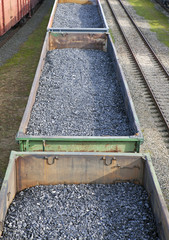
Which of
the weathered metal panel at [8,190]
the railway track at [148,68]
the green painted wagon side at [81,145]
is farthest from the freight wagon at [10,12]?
the weathered metal panel at [8,190]

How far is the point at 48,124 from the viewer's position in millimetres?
6797

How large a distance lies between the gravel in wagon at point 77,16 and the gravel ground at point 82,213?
10.8 meters

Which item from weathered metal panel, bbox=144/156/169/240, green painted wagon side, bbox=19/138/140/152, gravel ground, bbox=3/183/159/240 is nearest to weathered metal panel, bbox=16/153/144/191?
gravel ground, bbox=3/183/159/240

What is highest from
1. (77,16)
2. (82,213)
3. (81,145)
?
(77,16)

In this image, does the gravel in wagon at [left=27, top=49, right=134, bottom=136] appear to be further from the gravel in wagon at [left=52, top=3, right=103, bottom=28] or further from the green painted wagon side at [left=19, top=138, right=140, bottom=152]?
the gravel in wagon at [left=52, top=3, right=103, bottom=28]

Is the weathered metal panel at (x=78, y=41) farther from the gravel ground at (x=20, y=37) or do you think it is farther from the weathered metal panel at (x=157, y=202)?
the weathered metal panel at (x=157, y=202)

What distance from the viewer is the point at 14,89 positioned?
40.8ft

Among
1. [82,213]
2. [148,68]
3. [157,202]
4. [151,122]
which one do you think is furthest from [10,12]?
[157,202]

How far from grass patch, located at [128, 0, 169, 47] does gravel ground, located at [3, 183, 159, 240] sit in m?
14.5

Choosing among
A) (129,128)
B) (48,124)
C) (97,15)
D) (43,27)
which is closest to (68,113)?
(48,124)

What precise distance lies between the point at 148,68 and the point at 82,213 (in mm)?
10691

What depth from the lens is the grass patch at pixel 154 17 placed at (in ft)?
66.5

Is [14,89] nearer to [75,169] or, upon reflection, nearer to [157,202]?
[75,169]

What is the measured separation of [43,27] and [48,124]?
1559 cm
